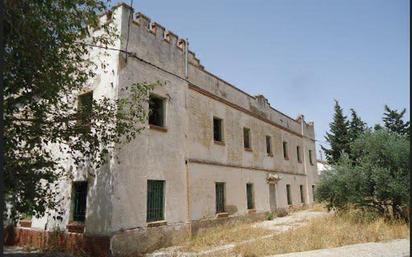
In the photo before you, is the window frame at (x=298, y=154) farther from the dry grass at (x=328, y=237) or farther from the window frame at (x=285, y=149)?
the dry grass at (x=328, y=237)

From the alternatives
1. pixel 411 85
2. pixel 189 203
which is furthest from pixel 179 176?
pixel 411 85

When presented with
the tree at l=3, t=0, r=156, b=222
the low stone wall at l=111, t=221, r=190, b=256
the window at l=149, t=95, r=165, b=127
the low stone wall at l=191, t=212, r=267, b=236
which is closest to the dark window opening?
the low stone wall at l=191, t=212, r=267, b=236

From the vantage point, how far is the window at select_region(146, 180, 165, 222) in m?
11.0

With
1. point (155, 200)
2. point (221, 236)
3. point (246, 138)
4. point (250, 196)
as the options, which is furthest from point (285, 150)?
point (155, 200)

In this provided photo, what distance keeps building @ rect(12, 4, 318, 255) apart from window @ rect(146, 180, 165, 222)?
33 mm

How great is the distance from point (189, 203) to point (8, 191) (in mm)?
7069

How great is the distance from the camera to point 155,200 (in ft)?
37.1

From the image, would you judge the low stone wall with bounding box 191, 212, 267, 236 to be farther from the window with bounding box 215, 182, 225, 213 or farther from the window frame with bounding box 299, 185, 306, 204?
the window frame with bounding box 299, 185, 306, 204

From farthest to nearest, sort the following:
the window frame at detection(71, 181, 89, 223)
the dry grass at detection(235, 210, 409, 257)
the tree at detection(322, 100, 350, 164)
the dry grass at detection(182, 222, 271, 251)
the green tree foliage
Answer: the tree at detection(322, 100, 350, 164) → the green tree foliage → the dry grass at detection(182, 222, 271, 251) → the window frame at detection(71, 181, 89, 223) → the dry grass at detection(235, 210, 409, 257)

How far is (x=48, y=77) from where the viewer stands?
6879 millimetres

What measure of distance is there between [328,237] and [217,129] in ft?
23.9

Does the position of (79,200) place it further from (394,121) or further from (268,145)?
(394,121)

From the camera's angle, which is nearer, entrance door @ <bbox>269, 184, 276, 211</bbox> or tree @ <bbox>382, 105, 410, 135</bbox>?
entrance door @ <bbox>269, 184, 276, 211</bbox>

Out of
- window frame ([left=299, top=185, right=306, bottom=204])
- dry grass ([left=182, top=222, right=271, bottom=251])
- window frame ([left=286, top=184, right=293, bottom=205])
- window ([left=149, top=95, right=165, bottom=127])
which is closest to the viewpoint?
dry grass ([left=182, top=222, right=271, bottom=251])
